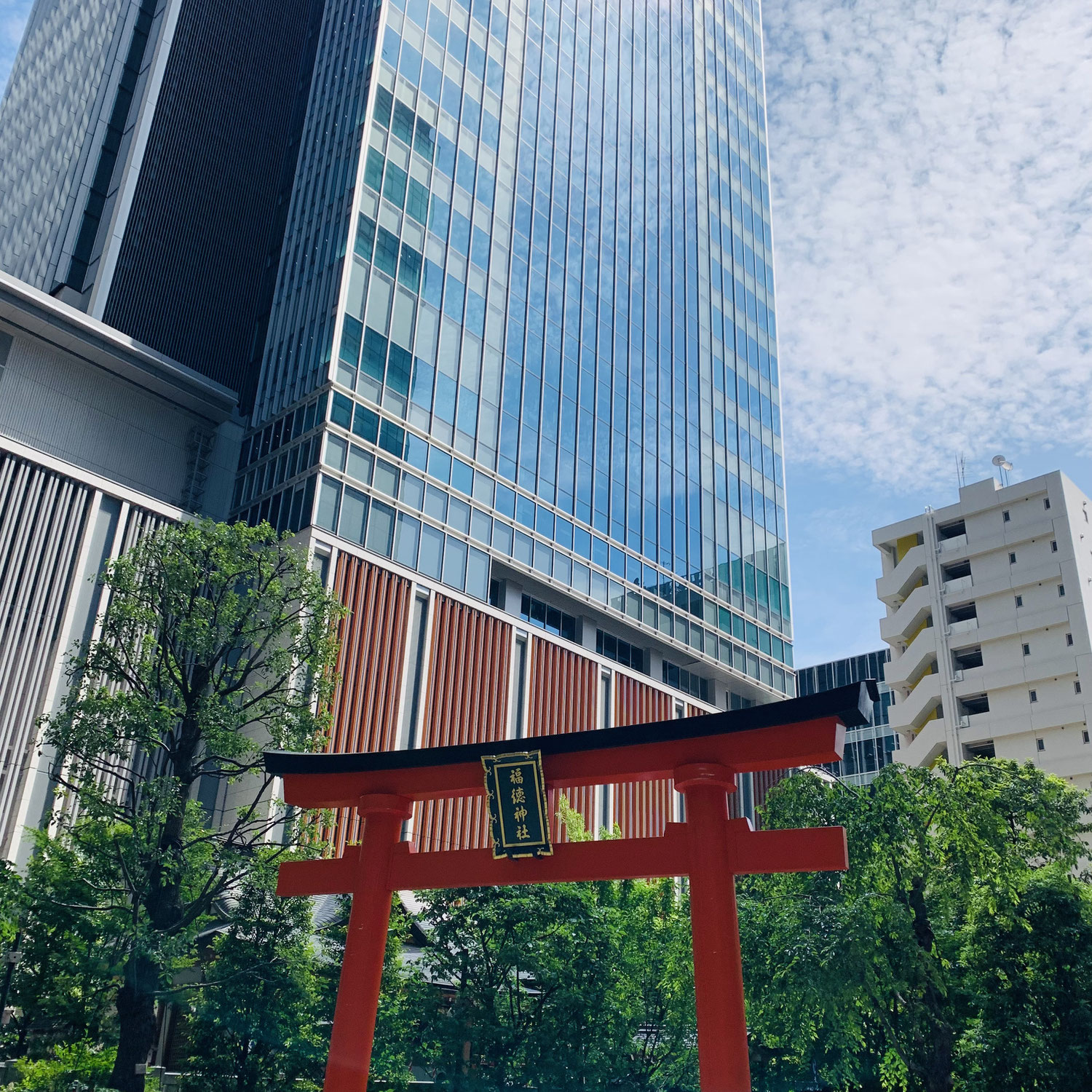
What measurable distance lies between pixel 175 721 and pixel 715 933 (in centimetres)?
850

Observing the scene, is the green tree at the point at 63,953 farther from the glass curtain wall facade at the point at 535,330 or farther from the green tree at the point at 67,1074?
the glass curtain wall facade at the point at 535,330

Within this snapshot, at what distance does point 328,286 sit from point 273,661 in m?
16.8

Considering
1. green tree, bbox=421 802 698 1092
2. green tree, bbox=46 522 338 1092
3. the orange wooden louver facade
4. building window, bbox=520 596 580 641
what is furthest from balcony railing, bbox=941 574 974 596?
green tree, bbox=46 522 338 1092

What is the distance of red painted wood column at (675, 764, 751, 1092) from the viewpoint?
33.8 ft

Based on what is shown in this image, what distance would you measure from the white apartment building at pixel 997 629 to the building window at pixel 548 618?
17.6 meters

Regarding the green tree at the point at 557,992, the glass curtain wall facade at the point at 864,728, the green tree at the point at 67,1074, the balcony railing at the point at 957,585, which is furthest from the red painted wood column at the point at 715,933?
the glass curtain wall facade at the point at 864,728

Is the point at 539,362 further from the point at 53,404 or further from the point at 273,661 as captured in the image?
the point at 273,661

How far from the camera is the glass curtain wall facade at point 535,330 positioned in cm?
2911

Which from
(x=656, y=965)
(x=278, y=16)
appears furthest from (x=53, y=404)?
(x=656, y=965)

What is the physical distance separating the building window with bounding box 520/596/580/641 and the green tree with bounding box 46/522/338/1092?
1604 cm

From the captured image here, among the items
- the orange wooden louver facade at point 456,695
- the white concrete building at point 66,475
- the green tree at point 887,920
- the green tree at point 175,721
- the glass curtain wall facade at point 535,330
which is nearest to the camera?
the green tree at point 887,920

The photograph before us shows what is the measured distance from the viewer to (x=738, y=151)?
51.7 meters

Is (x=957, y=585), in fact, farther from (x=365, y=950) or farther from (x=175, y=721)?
(x=365, y=950)

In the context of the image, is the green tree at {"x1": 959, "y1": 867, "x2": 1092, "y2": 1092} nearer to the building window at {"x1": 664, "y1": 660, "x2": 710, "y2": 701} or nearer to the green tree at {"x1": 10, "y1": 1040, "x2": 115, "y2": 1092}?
the green tree at {"x1": 10, "y1": 1040, "x2": 115, "y2": 1092}
